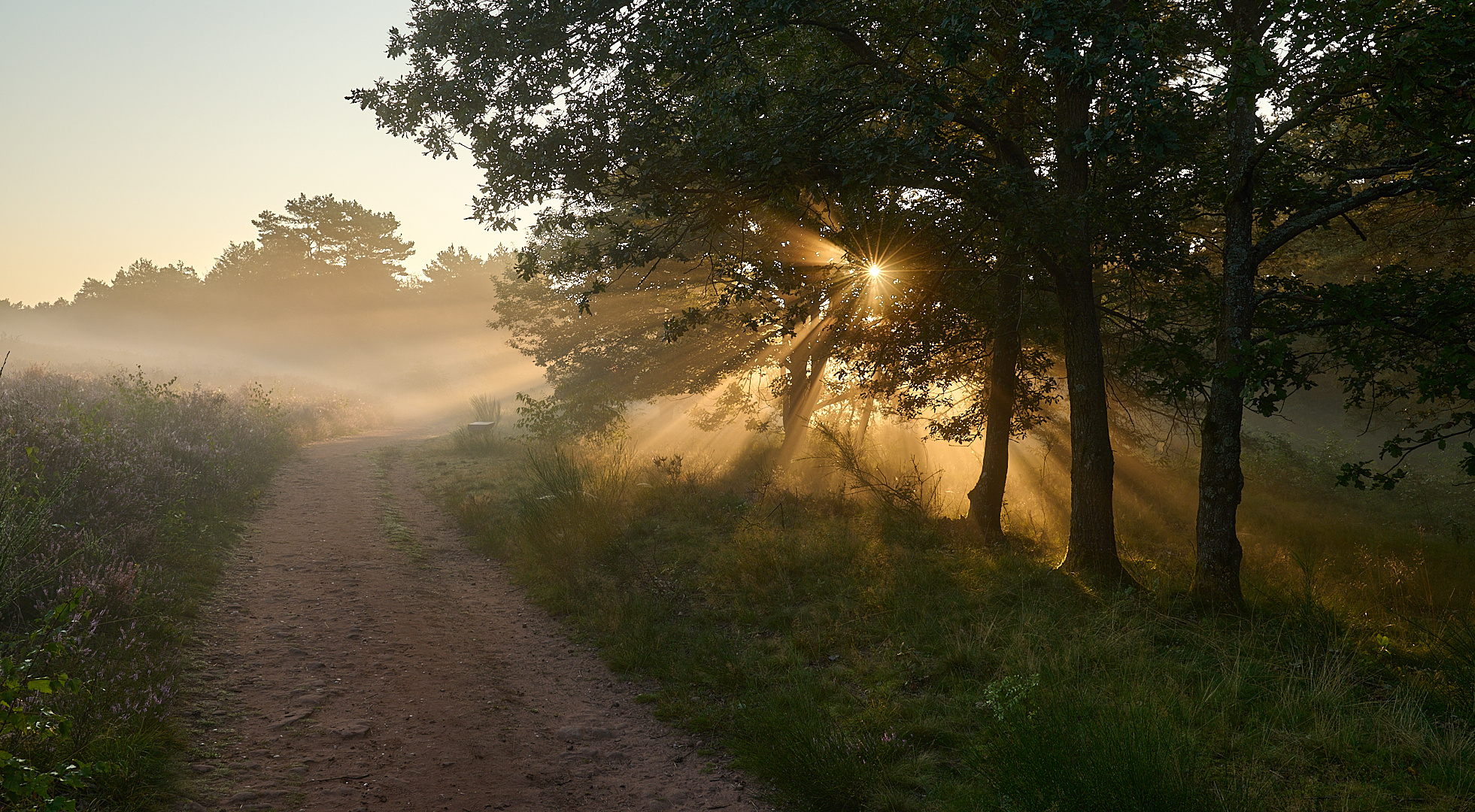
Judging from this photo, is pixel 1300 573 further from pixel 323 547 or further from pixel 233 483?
pixel 233 483

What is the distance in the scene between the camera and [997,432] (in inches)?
427

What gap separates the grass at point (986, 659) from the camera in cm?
401

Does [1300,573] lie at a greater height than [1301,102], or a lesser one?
lesser

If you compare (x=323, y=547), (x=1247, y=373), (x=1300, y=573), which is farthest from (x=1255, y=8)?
(x=323, y=547)

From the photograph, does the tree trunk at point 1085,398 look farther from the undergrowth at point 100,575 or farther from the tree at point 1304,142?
the undergrowth at point 100,575

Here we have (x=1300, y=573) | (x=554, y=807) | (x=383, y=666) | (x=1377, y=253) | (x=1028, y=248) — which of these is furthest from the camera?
(x=1377, y=253)

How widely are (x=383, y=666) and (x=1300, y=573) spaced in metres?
11.9

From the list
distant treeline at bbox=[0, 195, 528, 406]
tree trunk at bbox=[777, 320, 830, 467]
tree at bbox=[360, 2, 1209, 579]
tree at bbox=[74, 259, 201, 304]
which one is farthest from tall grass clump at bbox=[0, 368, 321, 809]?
tree at bbox=[74, 259, 201, 304]

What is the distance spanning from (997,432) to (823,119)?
19.0 feet

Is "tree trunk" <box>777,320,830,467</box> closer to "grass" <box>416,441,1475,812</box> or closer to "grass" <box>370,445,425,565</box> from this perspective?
"grass" <box>416,441,1475,812</box>

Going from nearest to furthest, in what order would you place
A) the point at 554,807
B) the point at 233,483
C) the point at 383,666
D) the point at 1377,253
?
1. the point at 554,807
2. the point at 383,666
3. the point at 233,483
4. the point at 1377,253

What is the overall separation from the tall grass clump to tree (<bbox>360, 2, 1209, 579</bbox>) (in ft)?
18.5

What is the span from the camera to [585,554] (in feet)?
32.7

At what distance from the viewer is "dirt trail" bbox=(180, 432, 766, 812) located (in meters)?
4.63
